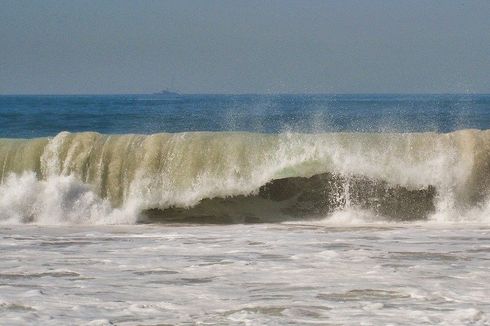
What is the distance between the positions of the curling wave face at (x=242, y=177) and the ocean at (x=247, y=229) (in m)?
0.03

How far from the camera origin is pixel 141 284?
9492 mm

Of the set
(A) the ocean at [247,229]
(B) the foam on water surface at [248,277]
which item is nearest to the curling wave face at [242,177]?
(A) the ocean at [247,229]

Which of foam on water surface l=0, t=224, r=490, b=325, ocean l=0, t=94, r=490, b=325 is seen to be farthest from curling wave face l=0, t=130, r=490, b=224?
foam on water surface l=0, t=224, r=490, b=325

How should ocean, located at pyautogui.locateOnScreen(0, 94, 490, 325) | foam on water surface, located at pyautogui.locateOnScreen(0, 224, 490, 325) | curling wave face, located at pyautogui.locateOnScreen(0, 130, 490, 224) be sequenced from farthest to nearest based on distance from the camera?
curling wave face, located at pyautogui.locateOnScreen(0, 130, 490, 224) → ocean, located at pyautogui.locateOnScreen(0, 94, 490, 325) → foam on water surface, located at pyautogui.locateOnScreen(0, 224, 490, 325)

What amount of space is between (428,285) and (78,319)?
3255mm

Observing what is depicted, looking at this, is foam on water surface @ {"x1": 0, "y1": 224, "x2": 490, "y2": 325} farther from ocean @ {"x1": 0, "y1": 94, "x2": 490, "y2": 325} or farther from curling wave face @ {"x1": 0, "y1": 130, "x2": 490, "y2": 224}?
curling wave face @ {"x1": 0, "y1": 130, "x2": 490, "y2": 224}

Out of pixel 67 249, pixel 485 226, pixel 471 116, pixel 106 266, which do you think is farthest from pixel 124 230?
pixel 471 116

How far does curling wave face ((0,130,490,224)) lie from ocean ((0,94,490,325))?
29mm

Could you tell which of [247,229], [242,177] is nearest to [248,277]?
[247,229]

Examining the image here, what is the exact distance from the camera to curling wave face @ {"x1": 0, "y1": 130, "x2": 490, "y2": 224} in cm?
1670

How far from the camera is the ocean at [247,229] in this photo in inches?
332

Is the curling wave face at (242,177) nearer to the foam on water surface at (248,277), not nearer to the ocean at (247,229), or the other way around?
the ocean at (247,229)

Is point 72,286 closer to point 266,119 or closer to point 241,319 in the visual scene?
point 241,319

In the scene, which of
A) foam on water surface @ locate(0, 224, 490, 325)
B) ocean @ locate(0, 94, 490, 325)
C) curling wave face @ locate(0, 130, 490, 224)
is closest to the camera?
foam on water surface @ locate(0, 224, 490, 325)
